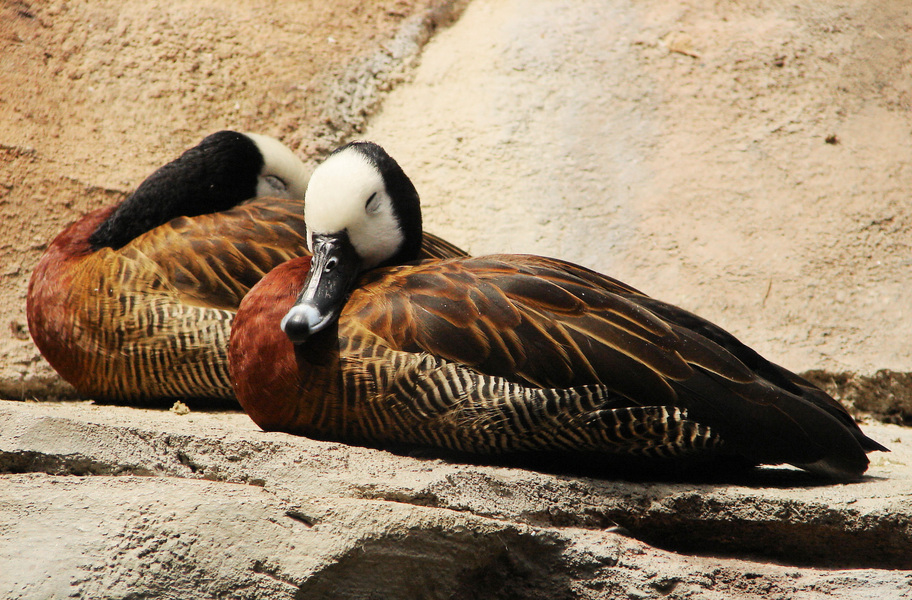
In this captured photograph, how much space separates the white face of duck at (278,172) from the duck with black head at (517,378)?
2.01 m

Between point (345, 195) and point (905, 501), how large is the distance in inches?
85.9

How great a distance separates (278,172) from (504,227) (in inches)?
60.6

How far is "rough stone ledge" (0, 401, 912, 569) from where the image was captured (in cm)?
274

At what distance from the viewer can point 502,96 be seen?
6.58m

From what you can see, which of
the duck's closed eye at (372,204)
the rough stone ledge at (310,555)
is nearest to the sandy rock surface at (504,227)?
the rough stone ledge at (310,555)

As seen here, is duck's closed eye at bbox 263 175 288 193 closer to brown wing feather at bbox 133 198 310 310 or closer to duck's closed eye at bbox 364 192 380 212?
brown wing feather at bbox 133 198 310 310

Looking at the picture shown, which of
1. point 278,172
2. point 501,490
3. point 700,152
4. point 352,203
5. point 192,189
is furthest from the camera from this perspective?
point 700,152

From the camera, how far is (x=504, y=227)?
5.84 m

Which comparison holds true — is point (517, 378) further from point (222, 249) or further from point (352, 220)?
point (222, 249)

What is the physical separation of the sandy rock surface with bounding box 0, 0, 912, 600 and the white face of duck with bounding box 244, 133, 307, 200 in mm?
962

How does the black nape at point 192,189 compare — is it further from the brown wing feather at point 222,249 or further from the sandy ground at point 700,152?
the sandy ground at point 700,152

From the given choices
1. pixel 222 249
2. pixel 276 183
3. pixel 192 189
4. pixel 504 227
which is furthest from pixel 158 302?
pixel 504 227

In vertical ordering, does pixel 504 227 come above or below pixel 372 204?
below

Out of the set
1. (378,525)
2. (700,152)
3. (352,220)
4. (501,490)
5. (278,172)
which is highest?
(700,152)
